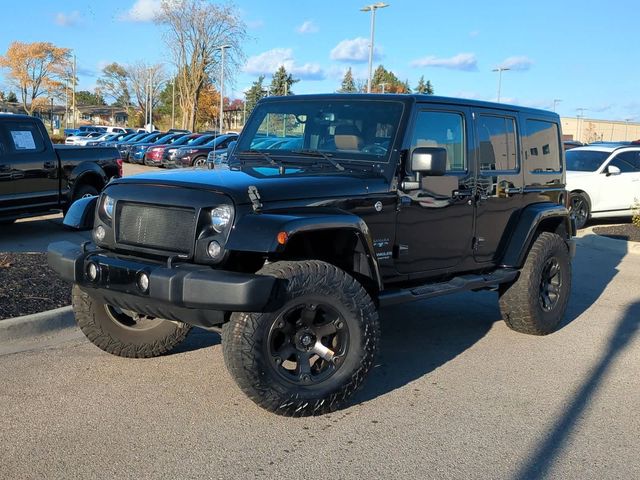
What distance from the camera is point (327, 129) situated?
206 inches

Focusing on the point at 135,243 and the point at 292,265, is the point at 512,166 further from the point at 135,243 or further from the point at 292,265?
the point at 135,243

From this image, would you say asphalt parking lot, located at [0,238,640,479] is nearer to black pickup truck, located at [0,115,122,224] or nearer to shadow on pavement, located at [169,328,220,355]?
shadow on pavement, located at [169,328,220,355]

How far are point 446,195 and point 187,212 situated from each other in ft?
7.01

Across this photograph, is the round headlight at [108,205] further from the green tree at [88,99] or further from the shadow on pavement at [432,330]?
the green tree at [88,99]

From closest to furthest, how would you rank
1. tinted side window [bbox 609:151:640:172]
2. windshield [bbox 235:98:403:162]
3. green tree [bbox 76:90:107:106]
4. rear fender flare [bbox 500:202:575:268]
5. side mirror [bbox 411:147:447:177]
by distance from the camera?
side mirror [bbox 411:147:447:177]
windshield [bbox 235:98:403:162]
rear fender flare [bbox 500:202:575:268]
tinted side window [bbox 609:151:640:172]
green tree [bbox 76:90:107:106]

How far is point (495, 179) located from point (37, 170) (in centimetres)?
768

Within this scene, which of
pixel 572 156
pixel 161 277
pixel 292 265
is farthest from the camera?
pixel 572 156

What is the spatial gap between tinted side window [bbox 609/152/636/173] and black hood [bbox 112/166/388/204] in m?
11.1

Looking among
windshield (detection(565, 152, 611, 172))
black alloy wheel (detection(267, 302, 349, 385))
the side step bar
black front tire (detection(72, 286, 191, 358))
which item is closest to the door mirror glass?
windshield (detection(565, 152, 611, 172))

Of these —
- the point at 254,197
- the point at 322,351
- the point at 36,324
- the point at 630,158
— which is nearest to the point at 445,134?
the point at 254,197

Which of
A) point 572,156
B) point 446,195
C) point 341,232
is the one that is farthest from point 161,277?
point 572,156

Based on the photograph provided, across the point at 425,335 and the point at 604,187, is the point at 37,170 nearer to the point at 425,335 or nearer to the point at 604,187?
the point at 425,335

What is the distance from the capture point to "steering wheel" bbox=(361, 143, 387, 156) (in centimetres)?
489

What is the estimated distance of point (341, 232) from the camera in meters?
4.38
